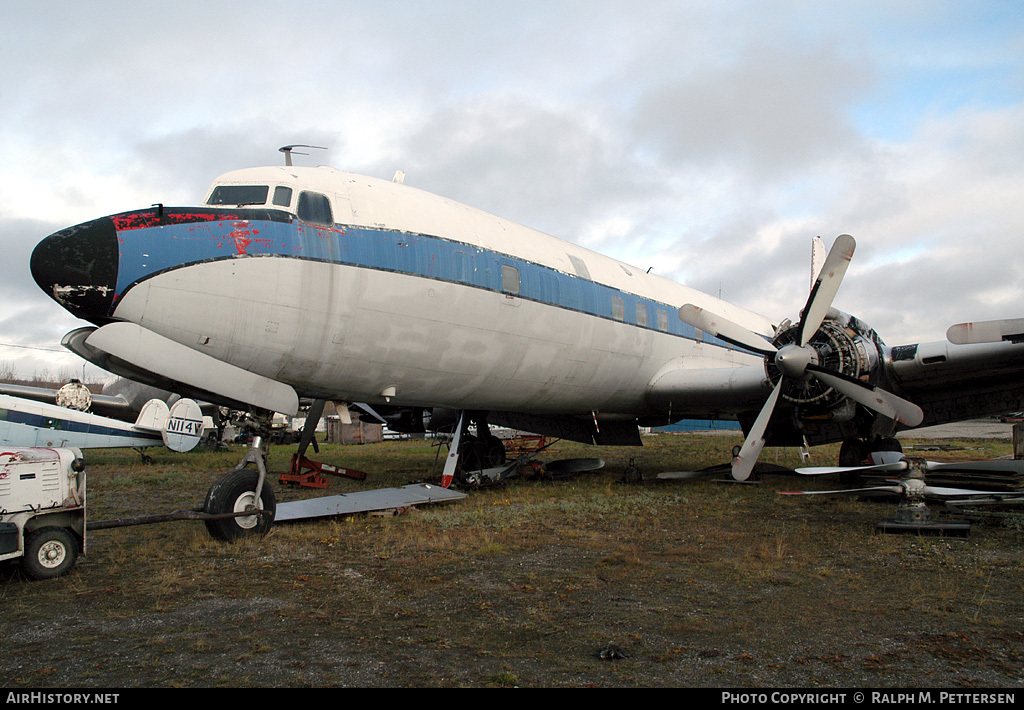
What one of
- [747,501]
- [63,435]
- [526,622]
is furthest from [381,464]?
[526,622]

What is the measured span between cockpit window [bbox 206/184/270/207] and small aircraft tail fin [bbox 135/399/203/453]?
1383cm

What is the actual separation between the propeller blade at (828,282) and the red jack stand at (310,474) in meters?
8.70

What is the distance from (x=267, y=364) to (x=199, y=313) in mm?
945

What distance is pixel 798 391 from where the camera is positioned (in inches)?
387

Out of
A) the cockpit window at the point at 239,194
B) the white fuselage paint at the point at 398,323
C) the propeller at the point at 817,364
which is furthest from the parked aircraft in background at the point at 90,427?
the propeller at the point at 817,364

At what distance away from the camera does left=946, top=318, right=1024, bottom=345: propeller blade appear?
7938 millimetres

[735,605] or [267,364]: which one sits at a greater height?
[267,364]

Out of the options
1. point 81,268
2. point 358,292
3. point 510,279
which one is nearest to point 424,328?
point 358,292

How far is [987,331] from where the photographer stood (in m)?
7.96

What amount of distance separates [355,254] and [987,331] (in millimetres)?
7879

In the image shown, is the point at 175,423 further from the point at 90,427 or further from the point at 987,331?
the point at 987,331

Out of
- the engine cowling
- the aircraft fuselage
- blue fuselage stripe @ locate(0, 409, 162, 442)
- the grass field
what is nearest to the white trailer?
the grass field

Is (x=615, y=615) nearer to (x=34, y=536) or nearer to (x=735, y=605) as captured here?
(x=735, y=605)

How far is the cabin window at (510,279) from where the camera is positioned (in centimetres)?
957
